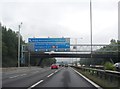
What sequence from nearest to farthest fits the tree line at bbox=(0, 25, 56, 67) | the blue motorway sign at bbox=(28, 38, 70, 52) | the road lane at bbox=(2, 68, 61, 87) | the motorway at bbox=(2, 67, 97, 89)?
1. the motorway at bbox=(2, 67, 97, 89)
2. the road lane at bbox=(2, 68, 61, 87)
3. the blue motorway sign at bbox=(28, 38, 70, 52)
4. the tree line at bbox=(0, 25, 56, 67)

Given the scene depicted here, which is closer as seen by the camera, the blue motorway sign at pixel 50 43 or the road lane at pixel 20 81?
the road lane at pixel 20 81

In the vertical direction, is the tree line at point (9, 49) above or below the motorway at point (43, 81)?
above

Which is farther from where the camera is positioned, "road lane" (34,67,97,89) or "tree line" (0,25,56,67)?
"tree line" (0,25,56,67)

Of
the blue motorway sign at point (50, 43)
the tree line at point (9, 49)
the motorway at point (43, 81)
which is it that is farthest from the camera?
the tree line at point (9, 49)

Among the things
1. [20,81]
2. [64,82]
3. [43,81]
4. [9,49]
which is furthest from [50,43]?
[9,49]

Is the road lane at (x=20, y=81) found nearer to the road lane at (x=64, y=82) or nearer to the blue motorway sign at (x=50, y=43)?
the road lane at (x=64, y=82)

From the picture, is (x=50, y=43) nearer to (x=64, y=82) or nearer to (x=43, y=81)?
(x=43, y=81)

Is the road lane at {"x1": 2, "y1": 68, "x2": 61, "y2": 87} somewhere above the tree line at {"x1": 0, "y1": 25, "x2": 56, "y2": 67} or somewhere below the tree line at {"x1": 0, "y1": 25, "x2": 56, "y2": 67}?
below

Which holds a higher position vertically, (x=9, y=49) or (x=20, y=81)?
(x=9, y=49)

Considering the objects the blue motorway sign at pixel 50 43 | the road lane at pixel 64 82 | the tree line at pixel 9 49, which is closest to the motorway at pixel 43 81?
the road lane at pixel 64 82

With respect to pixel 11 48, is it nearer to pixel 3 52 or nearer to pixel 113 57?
pixel 3 52

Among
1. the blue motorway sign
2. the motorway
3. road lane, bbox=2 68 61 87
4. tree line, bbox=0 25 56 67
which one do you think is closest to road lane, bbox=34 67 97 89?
the motorway

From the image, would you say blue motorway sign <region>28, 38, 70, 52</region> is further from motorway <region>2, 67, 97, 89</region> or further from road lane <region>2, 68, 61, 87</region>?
road lane <region>2, 68, 61, 87</region>

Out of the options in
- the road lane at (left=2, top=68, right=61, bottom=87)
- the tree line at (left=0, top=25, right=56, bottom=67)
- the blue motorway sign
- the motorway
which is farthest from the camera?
the tree line at (left=0, top=25, right=56, bottom=67)
